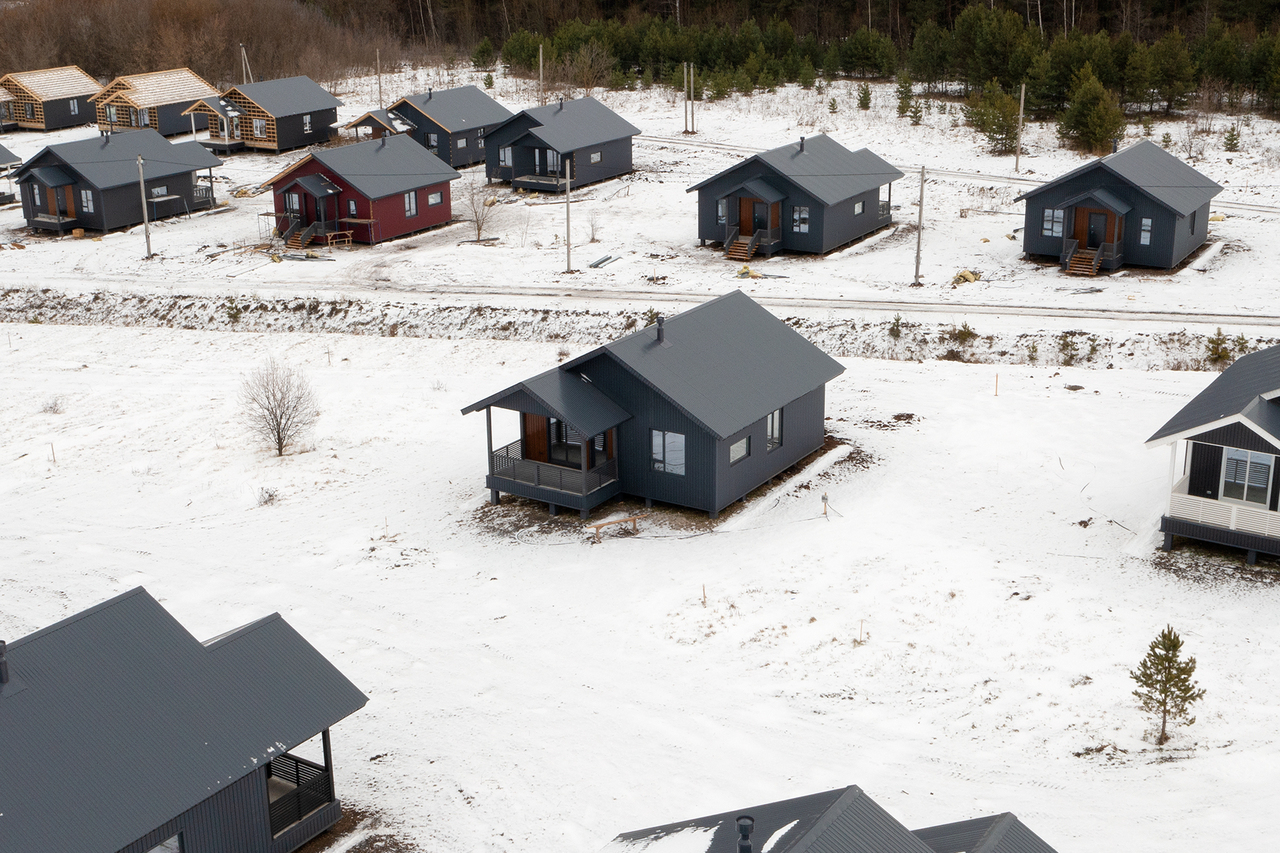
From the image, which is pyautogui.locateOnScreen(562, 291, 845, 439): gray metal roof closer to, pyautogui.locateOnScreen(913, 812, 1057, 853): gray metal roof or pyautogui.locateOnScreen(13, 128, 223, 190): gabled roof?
pyautogui.locateOnScreen(913, 812, 1057, 853): gray metal roof

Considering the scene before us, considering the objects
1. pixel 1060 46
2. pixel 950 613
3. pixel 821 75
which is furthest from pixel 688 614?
pixel 821 75

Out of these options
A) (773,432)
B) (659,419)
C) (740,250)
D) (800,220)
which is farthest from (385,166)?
(659,419)

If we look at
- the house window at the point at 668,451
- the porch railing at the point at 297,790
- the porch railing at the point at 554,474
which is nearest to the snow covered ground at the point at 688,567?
the porch railing at the point at 554,474

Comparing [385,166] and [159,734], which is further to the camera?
[385,166]

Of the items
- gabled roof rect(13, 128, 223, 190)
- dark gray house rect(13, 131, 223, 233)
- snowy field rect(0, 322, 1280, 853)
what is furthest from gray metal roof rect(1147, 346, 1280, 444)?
gabled roof rect(13, 128, 223, 190)

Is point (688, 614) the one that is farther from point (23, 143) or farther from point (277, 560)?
point (23, 143)

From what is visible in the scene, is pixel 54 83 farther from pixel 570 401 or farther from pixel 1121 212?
pixel 570 401
